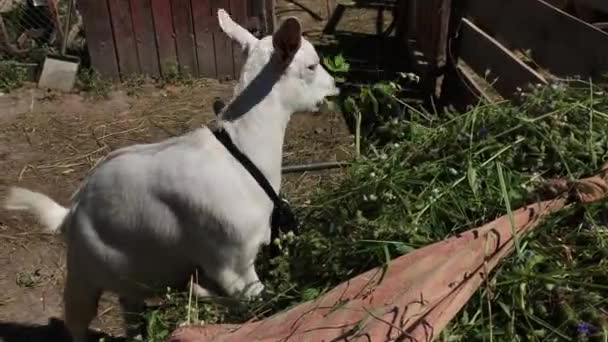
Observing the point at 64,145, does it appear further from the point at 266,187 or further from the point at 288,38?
the point at 288,38

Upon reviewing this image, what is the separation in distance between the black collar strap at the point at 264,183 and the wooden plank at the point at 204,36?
15.4 feet

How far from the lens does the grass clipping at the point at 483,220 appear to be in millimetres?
1694

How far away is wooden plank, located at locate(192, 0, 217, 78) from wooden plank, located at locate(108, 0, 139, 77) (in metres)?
0.67

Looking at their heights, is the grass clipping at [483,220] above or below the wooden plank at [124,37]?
above

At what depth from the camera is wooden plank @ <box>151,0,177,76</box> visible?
7.40 m

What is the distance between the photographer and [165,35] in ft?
24.6

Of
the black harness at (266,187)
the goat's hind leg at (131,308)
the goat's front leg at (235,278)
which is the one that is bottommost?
the goat's hind leg at (131,308)

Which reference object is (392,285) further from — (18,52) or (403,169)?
(18,52)

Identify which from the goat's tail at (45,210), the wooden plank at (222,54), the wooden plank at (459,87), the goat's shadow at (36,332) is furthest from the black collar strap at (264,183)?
the wooden plank at (222,54)

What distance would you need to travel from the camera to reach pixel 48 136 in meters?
6.49

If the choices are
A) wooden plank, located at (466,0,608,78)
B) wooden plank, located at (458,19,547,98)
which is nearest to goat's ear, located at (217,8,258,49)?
wooden plank, located at (458,19,547,98)

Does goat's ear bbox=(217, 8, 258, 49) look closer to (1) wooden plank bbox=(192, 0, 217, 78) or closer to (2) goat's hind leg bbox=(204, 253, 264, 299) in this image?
(2) goat's hind leg bbox=(204, 253, 264, 299)

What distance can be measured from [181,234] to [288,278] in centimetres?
93

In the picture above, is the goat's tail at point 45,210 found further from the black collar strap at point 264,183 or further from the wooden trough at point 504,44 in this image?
the wooden trough at point 504,44
